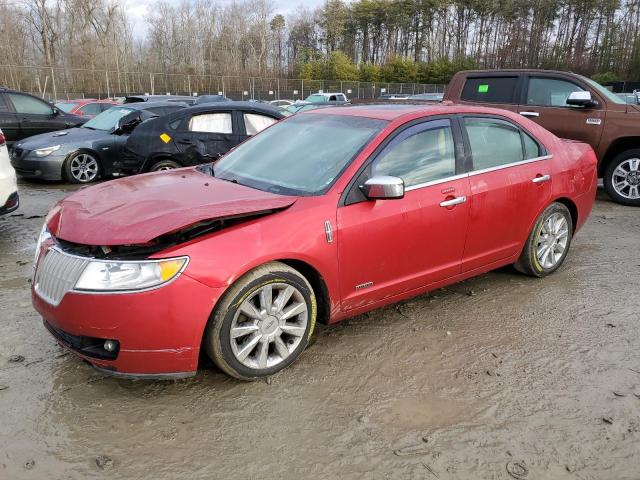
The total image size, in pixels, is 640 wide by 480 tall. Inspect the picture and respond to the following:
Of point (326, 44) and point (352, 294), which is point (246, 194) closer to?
point (352, 294)

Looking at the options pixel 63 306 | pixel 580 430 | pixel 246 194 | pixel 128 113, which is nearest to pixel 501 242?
pixel 580 430

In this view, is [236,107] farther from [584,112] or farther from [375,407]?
[375,407]

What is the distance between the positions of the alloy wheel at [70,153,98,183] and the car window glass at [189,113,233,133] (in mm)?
2450

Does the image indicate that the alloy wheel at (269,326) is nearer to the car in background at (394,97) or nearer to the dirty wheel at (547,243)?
the dirty wheel at (547,243)

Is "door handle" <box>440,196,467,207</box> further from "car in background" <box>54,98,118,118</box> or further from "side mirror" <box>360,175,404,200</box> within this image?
"car in background" <box>54,98,118,118</box>

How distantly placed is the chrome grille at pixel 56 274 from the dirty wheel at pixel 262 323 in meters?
0.75

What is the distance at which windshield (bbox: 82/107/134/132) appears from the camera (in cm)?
1003

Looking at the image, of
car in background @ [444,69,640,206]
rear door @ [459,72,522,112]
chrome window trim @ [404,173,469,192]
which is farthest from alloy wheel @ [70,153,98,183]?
chrome window trim @ [404,173,469,192]

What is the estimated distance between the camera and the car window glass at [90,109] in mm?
16281

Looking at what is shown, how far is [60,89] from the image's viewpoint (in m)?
35.3

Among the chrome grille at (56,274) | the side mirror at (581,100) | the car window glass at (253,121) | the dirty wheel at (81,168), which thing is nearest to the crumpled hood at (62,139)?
the dirty wheel at (81,168)

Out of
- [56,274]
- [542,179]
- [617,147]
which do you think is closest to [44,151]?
[56,274]

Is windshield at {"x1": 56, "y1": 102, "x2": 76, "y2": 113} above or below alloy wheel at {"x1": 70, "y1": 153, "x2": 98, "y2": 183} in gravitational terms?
above

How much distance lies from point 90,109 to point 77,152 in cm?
838
